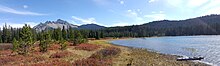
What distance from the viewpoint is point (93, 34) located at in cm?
17425

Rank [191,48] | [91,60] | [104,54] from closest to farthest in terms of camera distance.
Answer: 1. [91,60]
2. [104,54]
3. [191,48]

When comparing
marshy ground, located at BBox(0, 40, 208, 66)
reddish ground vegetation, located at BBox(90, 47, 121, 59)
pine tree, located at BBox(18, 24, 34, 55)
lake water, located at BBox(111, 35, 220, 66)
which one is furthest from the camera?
pine tree, located at BBox(18, 24, 34, 55)

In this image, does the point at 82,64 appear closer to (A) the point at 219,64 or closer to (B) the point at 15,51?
(A) the point at 219,64

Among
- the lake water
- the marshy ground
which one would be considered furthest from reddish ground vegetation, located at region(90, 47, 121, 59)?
the lake water

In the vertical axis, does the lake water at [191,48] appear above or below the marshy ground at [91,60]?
below

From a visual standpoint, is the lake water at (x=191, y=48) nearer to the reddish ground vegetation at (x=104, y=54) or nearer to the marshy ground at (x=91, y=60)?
the marshy ground at (x=91, y=60)

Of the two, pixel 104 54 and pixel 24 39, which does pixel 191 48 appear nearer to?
pixel 104 54

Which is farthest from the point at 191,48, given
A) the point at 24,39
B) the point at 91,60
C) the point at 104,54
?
the point at 24,39

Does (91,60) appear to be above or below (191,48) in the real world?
above

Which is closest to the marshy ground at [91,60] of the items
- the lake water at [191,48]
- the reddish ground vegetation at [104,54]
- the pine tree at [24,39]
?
the reddish ground vegetation at [104,54]

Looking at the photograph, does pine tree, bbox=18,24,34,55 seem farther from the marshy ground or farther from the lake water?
the lake water

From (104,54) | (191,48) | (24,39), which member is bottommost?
(191,48)

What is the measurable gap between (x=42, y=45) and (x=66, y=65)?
1061 inches

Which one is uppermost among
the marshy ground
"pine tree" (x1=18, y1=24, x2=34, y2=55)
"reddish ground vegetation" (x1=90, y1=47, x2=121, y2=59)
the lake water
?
"pine tree" (x1=18, y1=24, x2=34, y2=55)
